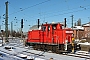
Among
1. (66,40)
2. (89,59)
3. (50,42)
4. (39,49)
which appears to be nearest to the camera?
(89,59)

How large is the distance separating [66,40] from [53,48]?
1776 millimetres

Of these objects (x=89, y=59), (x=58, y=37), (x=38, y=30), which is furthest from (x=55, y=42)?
(x=89, y=59)

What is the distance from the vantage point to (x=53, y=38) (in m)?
19.2

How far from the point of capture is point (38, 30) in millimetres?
21578

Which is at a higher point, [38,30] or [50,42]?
[38,30]

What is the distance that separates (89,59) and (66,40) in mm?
4889

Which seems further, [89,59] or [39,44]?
[39,44]

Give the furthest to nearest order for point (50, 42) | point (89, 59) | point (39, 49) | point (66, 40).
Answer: point (39, 49)
point (50, 42)
point (66, 40)
point (89, 59)

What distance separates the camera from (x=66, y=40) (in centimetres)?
1798

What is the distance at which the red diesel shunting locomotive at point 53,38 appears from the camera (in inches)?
711

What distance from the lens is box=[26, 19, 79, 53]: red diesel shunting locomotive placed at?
18.1m

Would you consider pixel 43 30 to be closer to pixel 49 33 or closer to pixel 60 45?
pixel 49 33

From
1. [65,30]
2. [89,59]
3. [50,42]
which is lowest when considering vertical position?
[89,59]

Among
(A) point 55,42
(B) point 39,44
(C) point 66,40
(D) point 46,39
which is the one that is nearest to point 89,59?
(C) point 66,40
